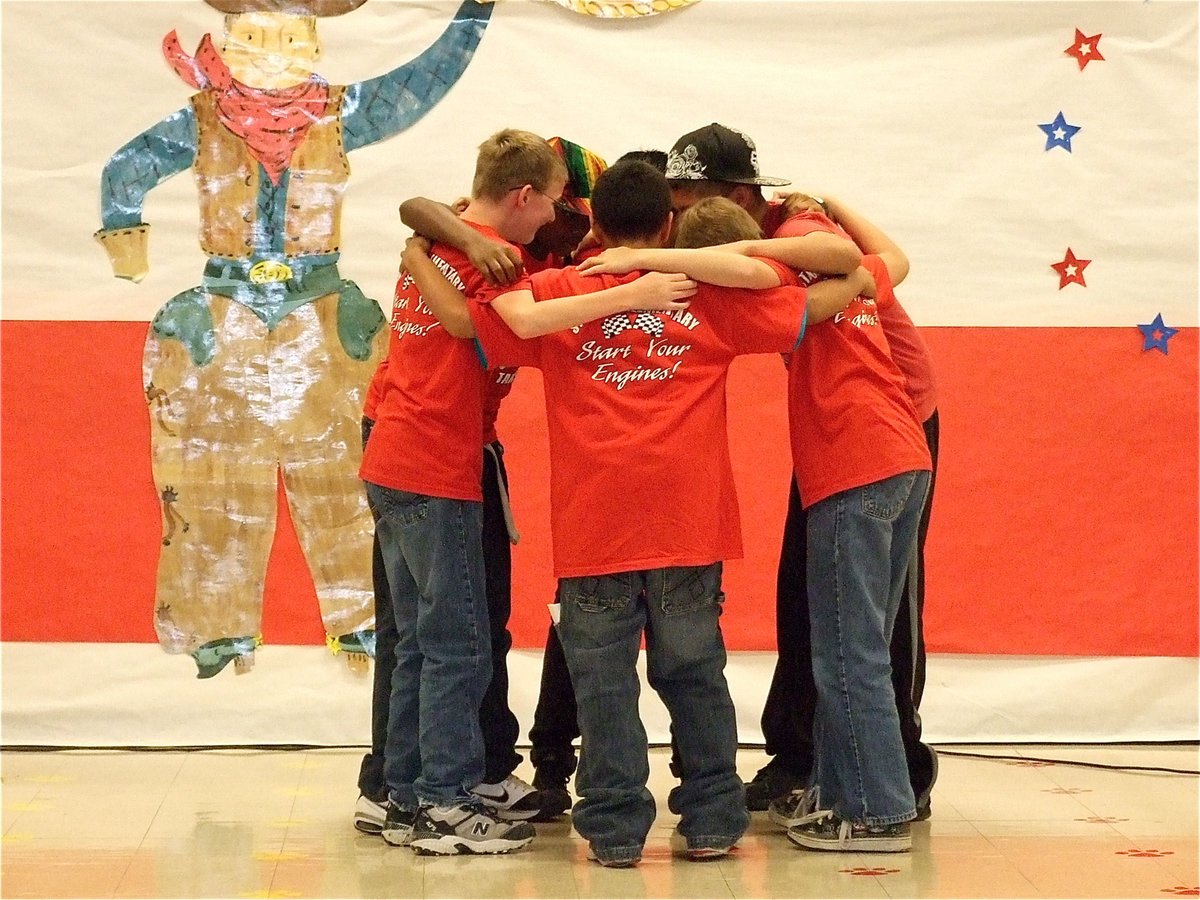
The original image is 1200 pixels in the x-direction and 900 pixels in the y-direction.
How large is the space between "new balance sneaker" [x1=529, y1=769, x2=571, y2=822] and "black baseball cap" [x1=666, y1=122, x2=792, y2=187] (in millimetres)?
1233

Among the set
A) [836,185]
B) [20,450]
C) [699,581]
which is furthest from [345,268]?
[699,581]

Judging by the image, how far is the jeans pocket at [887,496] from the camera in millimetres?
2576

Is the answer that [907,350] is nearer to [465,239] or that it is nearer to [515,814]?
[465,239]

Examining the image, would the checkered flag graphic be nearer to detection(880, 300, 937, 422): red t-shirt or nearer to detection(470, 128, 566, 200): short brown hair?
detection(470, 128, 566, 200): short brown hair

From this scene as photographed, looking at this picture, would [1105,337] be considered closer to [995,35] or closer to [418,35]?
[995,35]

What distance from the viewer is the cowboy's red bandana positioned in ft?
11.7

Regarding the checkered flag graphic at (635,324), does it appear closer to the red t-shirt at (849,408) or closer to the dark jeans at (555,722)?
the red t-shirt at (849,408)

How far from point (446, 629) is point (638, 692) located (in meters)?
0.37

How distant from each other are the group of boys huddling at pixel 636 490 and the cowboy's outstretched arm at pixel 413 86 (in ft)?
2.74

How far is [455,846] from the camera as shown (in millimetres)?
2590

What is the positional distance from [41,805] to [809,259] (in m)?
1.93

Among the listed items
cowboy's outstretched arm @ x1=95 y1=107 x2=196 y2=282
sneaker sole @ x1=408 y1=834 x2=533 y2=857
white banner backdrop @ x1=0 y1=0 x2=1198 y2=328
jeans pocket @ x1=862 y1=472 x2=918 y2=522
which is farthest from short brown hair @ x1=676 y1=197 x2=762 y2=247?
cowboy's outstretched arm @ x1=95 y1=107 x2=196 y2=282

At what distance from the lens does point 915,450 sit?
8.55 feet

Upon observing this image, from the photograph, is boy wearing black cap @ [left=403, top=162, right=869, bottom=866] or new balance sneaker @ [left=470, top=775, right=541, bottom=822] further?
new balance sneaker @ [left=470, top=775, right=541, bottom=822]
